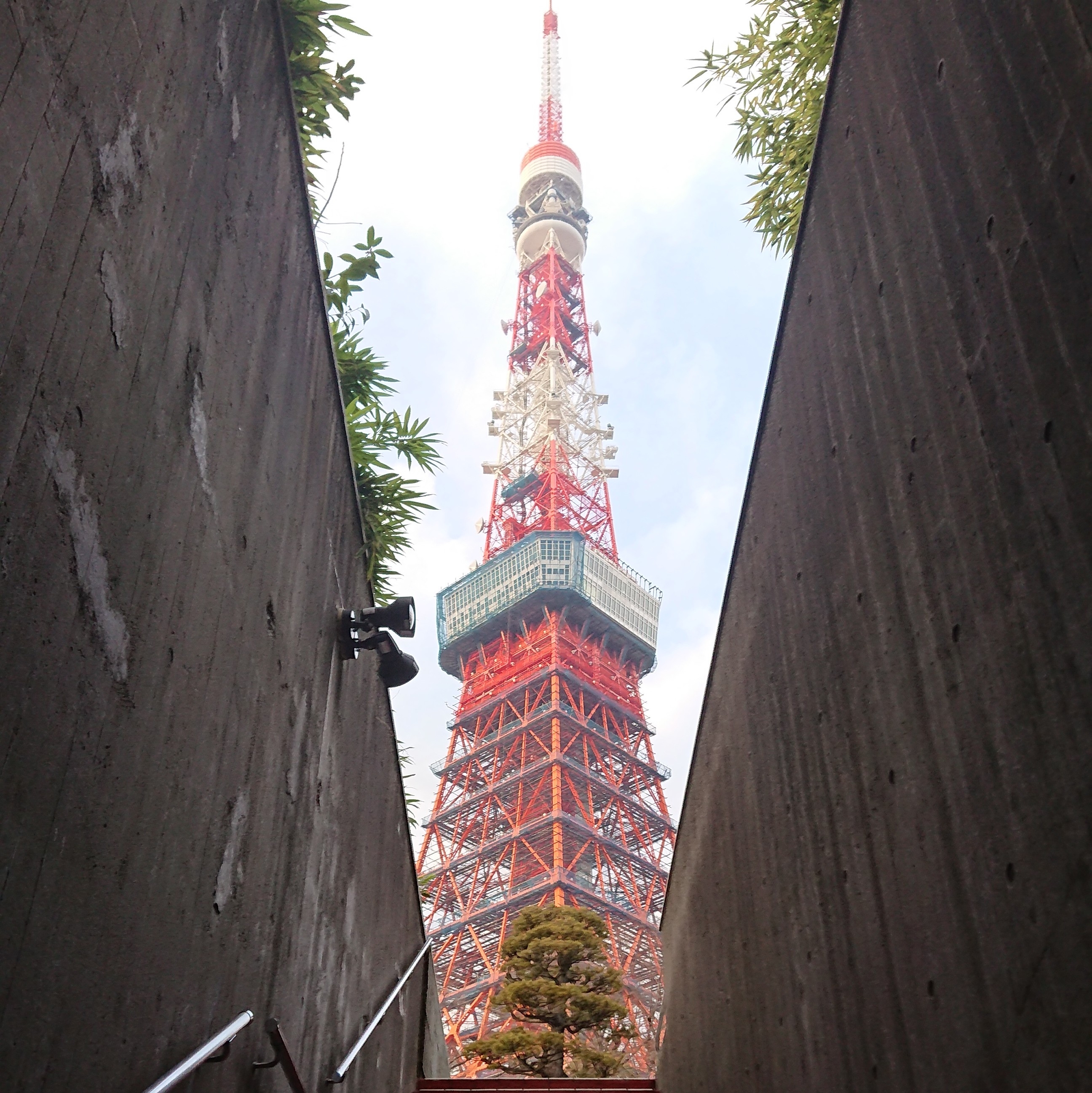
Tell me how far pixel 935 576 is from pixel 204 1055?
5.58ft

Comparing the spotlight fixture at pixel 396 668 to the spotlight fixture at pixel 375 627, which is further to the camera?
the spotlight fixture at pixel 396 668

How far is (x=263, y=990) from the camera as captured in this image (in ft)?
8.10

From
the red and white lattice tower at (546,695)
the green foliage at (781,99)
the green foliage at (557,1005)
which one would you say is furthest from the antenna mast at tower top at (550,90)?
the green foliage at (781,99)

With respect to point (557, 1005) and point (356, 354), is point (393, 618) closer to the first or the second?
point (356, 354)

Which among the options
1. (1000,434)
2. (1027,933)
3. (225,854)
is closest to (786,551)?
(1000,434)

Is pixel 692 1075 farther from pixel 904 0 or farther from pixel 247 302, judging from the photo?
pixel 904 0

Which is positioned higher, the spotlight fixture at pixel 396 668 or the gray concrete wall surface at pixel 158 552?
the spotlight fixture at pixel 396 668

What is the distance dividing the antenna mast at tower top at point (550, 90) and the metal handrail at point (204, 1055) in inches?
2166

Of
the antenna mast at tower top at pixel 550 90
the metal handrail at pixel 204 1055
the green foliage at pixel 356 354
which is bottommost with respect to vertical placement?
the metal handrail at pixel 204 1055

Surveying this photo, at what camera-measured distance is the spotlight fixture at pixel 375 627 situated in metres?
3.40

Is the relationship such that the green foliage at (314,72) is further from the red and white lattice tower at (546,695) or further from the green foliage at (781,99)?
the red and white lattice tower at (546,695)

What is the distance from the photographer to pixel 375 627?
351 centimetres

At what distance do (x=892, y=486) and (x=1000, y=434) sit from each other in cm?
48

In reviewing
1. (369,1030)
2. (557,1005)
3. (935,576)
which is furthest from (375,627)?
(557,1005)
